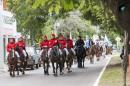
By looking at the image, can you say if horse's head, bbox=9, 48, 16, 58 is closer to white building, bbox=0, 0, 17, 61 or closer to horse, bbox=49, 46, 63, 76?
horse, bbox=49, 46, 63, 76

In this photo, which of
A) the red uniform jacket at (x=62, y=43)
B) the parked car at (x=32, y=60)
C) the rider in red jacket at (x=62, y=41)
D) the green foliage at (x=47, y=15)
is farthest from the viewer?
the parked car at (x=32, y=60)

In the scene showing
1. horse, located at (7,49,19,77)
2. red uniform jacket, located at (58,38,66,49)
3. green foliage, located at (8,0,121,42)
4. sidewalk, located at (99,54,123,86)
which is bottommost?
sidewalk, located at (99,54,123,86)

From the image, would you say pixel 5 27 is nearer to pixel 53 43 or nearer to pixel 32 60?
pixel 32 60

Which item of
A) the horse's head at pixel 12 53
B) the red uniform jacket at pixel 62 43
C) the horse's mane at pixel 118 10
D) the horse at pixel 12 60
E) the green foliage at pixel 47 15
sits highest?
the green foliage at pixel 47 15

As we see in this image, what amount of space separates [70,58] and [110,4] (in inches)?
986

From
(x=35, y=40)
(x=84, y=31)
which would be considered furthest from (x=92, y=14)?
(x=84, y=31)

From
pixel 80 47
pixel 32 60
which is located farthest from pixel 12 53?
pixel 32 60

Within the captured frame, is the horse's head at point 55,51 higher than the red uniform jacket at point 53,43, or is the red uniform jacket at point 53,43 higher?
the red uniform jacket at point 53,43

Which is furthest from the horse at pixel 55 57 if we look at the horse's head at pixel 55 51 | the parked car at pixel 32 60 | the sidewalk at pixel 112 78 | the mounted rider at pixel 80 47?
the parked car at pixel 32 60

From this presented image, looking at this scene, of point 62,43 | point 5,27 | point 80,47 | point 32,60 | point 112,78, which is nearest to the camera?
point 112,78

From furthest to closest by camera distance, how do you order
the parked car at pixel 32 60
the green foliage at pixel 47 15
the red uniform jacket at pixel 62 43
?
the parked car at pixel 32 60 < the red uniform jacket at pixel 62 43 < the green foliage at pixel 47 15

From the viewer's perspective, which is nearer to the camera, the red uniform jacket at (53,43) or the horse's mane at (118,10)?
the horse's mane at (118,10)

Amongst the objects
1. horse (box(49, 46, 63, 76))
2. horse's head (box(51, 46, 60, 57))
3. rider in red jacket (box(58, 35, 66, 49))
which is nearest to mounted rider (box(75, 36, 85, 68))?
rider in red jacket (box(58, 35, 66, 49))

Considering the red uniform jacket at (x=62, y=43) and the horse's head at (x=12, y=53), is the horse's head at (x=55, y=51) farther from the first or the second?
the horse's head at (x=12, y=53)
